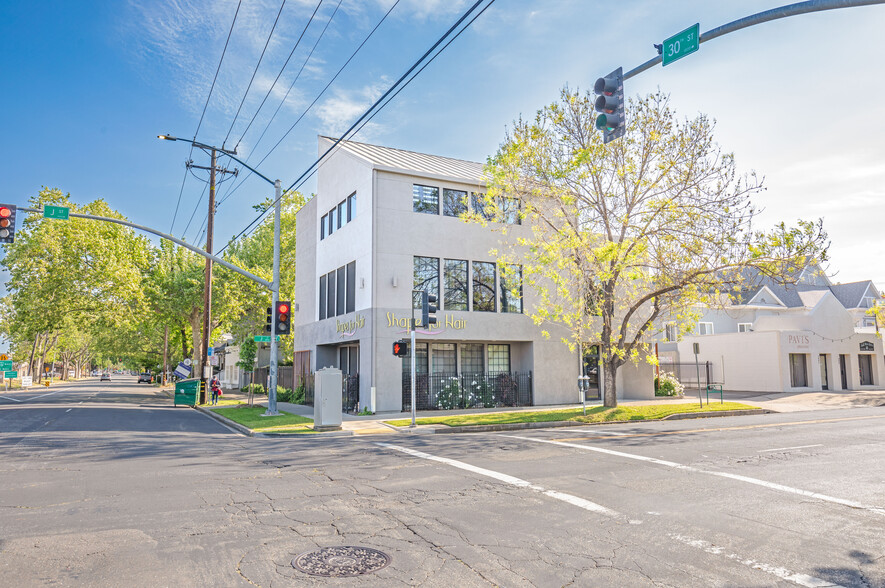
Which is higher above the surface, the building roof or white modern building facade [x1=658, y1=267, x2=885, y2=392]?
the building roof

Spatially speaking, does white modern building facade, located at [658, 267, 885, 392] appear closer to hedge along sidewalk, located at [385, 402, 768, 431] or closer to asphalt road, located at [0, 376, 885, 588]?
hedge along sidewalk, located at [385, 402, 768, 431]

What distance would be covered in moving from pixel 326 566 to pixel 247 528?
1.63 metres

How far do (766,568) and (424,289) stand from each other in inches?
673

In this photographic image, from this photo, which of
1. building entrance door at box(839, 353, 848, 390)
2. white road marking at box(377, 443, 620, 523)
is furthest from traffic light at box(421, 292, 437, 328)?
building entrance door at box(839, 353, 848, 390)

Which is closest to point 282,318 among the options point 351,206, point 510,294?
point 351,206

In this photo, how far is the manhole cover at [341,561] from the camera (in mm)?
5125

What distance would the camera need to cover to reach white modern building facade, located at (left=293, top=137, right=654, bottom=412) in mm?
22281

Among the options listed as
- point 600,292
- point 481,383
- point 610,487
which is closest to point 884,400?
point 600,292

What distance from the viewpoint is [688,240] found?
19609mm

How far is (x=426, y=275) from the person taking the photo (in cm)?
2334

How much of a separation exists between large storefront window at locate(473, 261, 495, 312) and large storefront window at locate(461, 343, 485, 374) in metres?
1.79

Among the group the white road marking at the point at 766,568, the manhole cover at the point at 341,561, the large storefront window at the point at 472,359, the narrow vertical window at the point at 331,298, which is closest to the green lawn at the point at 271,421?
the narrow vertical window at the point at 331,298

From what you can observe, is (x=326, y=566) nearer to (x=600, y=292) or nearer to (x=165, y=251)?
(x=600, y=292)

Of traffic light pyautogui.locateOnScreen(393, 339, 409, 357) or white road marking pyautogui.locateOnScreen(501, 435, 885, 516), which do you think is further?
traffic light pyautogui.locateOnScreen(393, 339, 409, 357)
